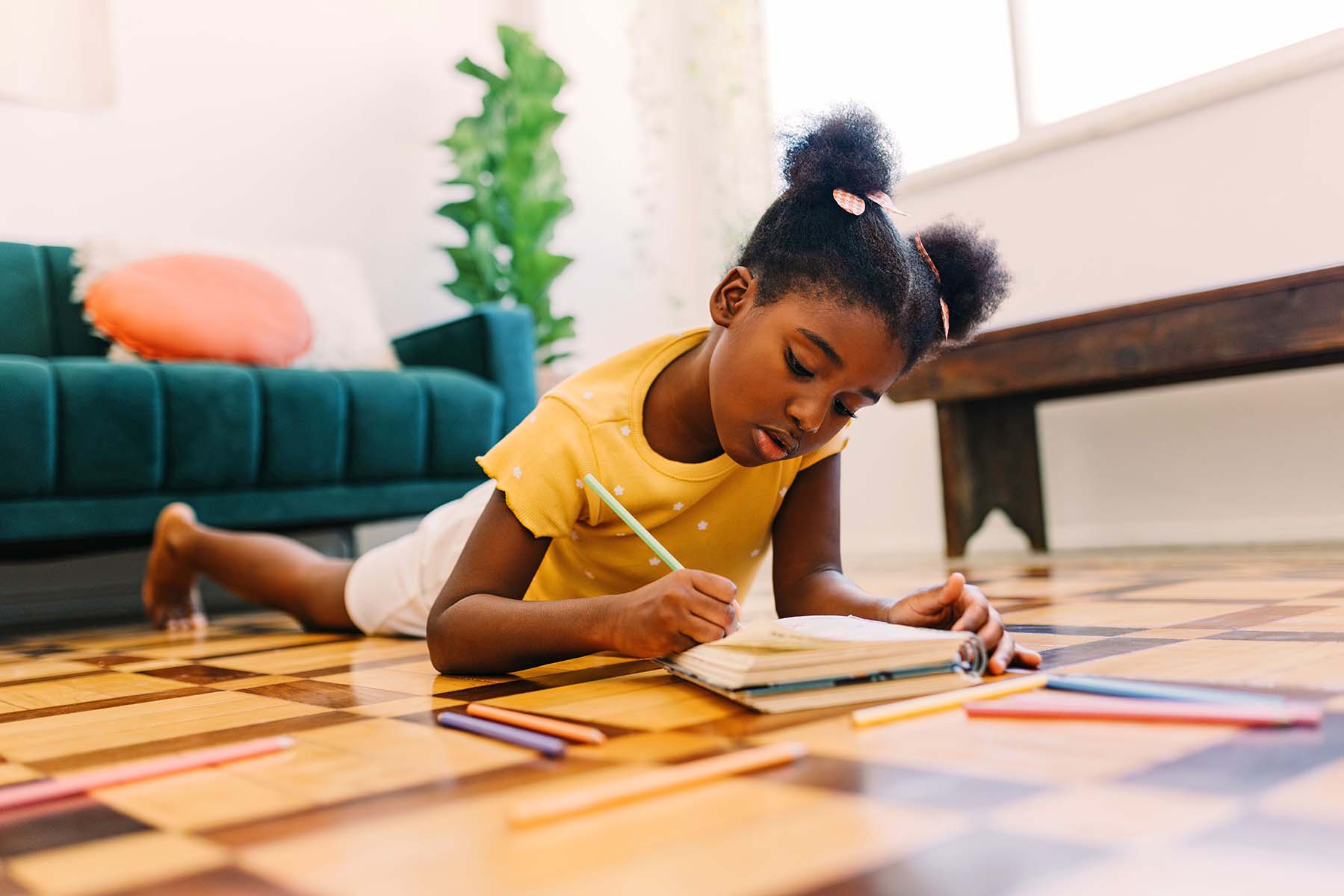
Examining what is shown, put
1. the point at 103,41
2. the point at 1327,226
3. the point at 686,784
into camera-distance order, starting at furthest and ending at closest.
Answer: the point at 103,41
the point at 1327,226
the point at 686,784

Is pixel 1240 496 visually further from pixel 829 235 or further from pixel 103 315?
pixel 103 315

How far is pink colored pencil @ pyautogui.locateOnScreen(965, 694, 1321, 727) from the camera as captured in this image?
1.87 ft

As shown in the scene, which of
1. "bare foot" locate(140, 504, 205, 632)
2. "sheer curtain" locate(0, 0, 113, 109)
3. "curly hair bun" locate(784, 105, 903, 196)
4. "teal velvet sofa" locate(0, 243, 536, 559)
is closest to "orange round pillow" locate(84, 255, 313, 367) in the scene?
"teal velvet sofa" locate(0, 243, 536, 559)

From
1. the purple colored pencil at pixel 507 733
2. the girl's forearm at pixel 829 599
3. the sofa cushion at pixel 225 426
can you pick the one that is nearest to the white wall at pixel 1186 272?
the girl's forearm at pixel 829 599

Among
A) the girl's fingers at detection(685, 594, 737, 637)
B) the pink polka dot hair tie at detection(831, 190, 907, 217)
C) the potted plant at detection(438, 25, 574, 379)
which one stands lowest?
the girl's fingers at detection(685, 594, 737, 637)

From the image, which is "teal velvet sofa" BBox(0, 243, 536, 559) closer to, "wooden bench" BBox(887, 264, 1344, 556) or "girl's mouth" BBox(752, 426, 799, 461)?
"wooden bench" BBox(887, 264, 1344, 556)

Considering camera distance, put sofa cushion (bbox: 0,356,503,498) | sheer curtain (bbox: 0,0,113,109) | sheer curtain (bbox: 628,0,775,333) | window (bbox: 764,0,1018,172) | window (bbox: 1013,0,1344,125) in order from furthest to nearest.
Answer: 1. sheer curtain (bbox: 628,0,775,333)
2. window (bbox: 764,0,1018,172)
3. sheer curtain (bbox: 0,0,113,109)
4. window (bbox: 1013,0,1344,125)
5. sofa cushion (bbox: 0,356,503,498)

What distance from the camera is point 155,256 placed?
2.29 m

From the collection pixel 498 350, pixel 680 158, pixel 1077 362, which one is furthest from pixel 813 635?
pixel 680 158

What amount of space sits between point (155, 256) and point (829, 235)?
6.05 ft

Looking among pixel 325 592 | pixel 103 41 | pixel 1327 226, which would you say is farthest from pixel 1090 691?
pixel 103 41

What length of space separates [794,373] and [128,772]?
525mm

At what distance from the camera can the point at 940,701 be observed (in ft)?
2.22

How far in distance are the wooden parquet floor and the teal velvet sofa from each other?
96cm
